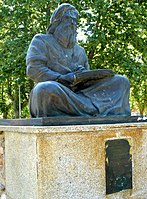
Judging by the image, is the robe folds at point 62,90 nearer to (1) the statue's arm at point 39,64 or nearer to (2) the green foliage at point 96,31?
(1) the statue's arm at point 39,64

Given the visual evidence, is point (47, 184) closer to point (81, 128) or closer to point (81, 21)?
point (81, 128)

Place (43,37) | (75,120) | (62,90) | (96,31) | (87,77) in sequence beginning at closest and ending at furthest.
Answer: (75,120)
(62,90)
(87,77)
(43,37)
(96,31)

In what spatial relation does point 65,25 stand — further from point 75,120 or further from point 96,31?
point 96,31

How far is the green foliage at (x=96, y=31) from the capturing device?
29.6 feet

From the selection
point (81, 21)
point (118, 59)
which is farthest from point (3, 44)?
point (118, 59)

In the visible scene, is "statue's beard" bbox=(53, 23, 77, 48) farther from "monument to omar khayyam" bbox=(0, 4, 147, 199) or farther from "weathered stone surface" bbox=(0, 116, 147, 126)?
"weathered stone surface" bbox=(0, 116, 147, 126)

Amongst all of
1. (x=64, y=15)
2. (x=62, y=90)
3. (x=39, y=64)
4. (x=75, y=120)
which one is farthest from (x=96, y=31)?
(x=75, y=120)

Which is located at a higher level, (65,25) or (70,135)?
(65,25)

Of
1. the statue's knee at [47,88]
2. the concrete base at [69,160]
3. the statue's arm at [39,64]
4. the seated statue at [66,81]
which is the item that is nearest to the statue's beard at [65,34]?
the seated statue at [66,81]

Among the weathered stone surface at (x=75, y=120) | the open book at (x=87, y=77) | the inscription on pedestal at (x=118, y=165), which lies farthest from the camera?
the open book at (x=87, y=77)

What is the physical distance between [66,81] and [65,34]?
0.63 meters

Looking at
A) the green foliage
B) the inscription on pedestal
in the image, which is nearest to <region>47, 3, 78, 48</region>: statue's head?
the inscription on pedestal

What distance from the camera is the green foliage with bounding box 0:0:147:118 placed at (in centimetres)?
902

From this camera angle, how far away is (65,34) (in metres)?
3.66
